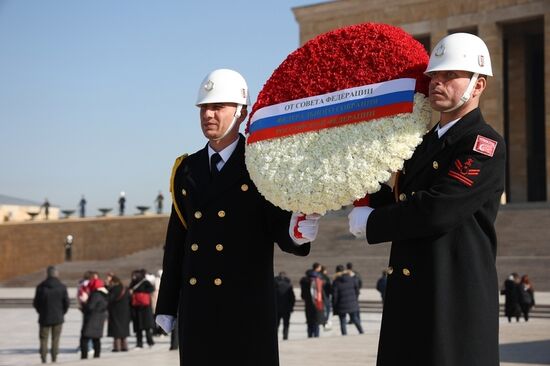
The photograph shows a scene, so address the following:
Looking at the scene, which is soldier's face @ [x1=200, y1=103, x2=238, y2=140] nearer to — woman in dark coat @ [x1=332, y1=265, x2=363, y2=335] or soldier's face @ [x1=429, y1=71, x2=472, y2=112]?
soldier's face @ [x1=429, y1=71, x2=472, y2=112]

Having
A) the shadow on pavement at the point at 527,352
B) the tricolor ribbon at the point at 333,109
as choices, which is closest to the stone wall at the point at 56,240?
the shadow on pavement at the point at 527,352

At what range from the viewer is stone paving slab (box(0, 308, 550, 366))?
8.61 metres

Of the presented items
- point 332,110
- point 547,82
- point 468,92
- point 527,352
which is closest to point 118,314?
point 527,352

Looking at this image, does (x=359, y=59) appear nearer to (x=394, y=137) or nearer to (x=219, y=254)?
(x=394, y=137)

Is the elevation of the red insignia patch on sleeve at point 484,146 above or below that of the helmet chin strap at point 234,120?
below

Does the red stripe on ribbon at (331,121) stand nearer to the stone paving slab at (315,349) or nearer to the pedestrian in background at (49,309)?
the stone paving slab at (315,349)

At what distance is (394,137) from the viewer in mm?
3529

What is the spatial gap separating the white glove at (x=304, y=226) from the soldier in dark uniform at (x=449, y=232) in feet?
1.02

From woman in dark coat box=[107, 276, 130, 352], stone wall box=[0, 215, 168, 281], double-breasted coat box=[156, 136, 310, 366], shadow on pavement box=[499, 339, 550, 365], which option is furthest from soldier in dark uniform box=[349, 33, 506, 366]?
stone wall box=[0, 215, 168, 281]

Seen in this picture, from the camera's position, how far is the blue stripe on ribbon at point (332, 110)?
3.59 meters

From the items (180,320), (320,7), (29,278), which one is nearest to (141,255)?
(29,278)

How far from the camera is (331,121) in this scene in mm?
3727

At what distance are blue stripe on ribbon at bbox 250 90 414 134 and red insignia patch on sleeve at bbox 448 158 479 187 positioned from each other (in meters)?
0.36

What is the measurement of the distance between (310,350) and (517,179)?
32.0 metres
